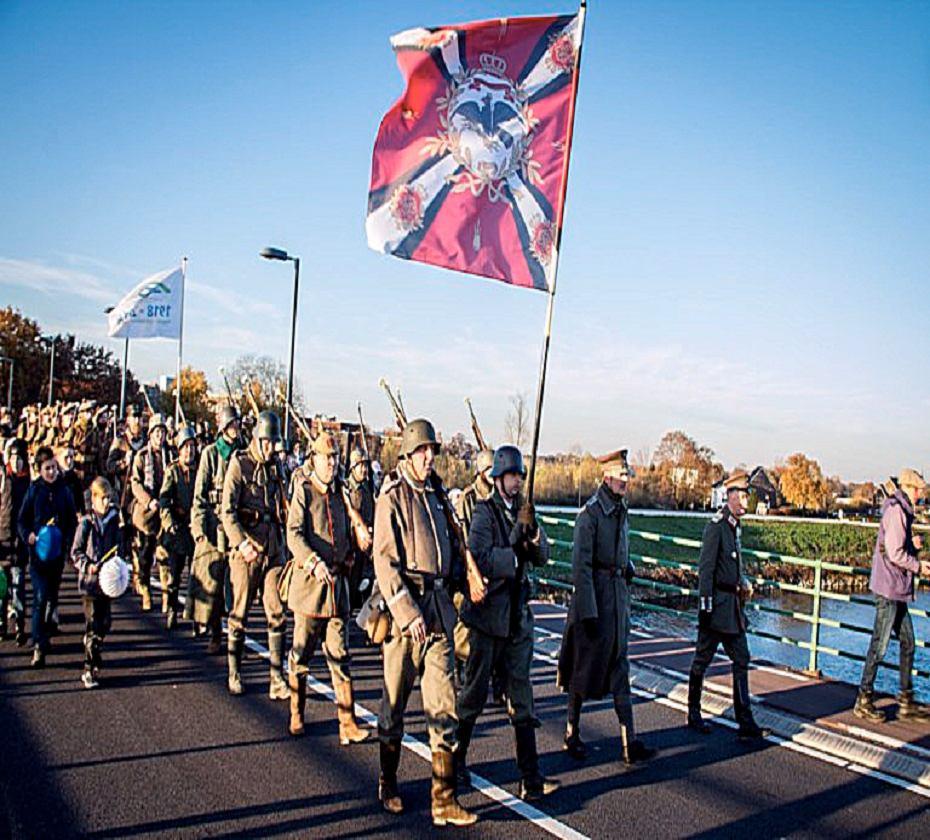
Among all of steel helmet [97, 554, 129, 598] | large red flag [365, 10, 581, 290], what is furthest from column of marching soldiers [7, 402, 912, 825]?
large red flag [365, 10, 581, 290]

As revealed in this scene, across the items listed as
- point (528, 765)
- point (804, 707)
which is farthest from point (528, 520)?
point (804, 707)

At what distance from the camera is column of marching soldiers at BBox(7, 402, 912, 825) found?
5.67 meters

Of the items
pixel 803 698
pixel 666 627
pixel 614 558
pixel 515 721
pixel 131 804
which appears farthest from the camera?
pixel 666 627

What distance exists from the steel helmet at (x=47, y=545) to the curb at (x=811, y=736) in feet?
19.6

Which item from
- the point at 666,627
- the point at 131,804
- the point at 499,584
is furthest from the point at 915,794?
the point at 666,627

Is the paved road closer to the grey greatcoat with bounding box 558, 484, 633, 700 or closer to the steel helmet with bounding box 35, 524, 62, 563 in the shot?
the grey greatcoat with bounding box 558, 484, 633, 700

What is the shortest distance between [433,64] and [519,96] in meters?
0.72

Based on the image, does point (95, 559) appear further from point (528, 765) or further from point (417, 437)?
point (528, 765)

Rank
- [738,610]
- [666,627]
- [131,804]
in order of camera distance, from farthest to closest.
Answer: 1. [666,627]
2. [738,610]
3. [131,804]

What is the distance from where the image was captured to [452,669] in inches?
220

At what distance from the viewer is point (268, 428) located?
29.7 feet

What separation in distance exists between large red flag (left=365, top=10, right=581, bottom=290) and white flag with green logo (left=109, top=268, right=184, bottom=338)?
16992 millimetres

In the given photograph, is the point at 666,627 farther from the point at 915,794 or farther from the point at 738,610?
the point at 915,794

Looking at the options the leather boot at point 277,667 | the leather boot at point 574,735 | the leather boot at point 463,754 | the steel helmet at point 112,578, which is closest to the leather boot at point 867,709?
the leather boot at point 574,735
